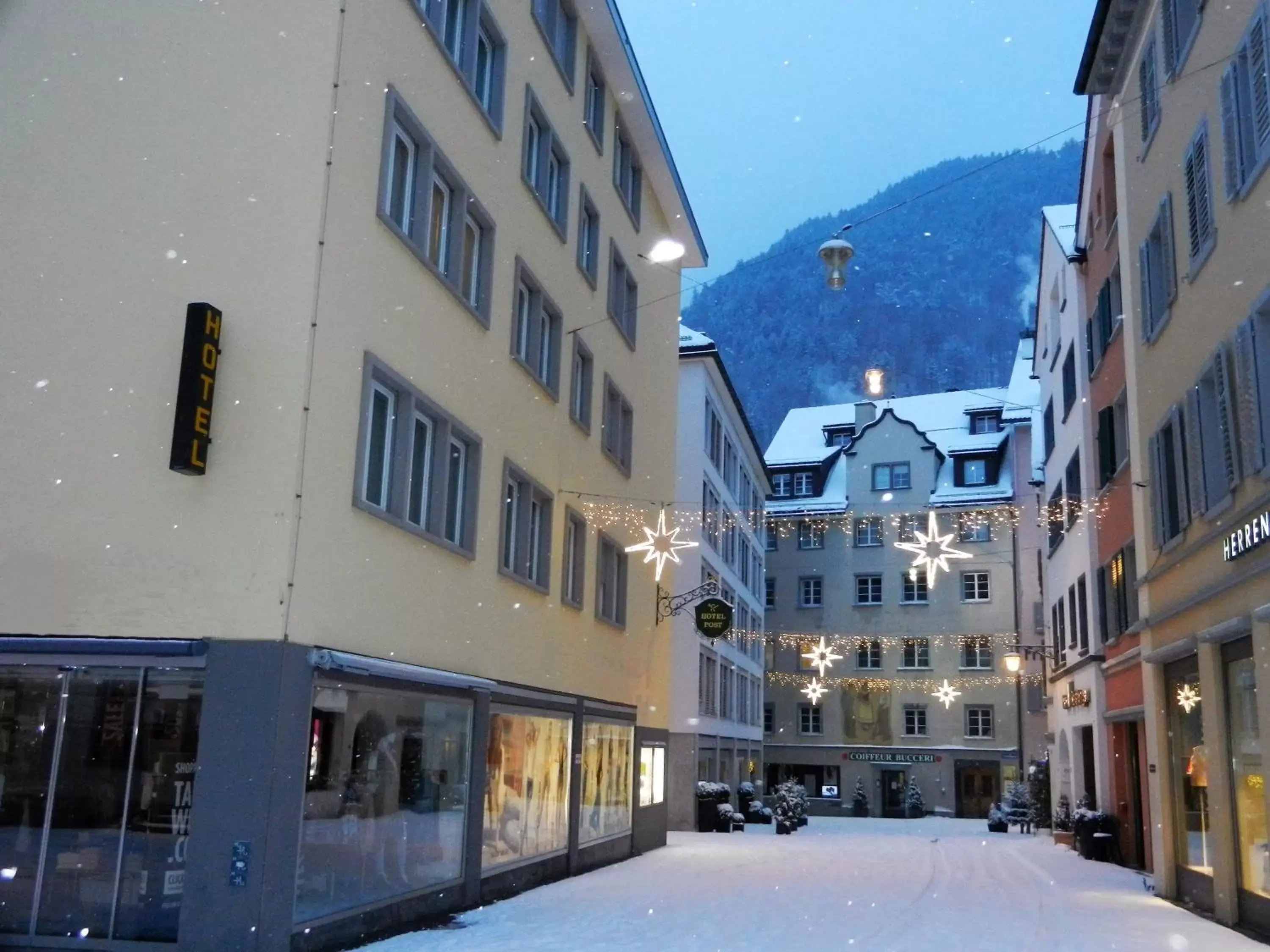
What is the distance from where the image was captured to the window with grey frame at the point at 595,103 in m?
22.3

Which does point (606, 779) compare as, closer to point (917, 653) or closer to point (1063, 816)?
point (1063, 816)

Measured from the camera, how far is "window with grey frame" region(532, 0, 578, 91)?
19.3m

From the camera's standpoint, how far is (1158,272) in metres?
18.6

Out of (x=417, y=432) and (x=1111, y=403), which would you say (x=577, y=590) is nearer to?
(x=417, y=432)

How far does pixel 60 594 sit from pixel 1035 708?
44.4m

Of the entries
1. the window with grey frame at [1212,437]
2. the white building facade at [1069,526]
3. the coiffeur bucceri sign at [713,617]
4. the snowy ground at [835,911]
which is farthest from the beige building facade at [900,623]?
the window with grey frame at [1212,437]

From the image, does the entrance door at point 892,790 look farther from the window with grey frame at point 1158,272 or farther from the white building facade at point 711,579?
the window with grey frame at point 1158,272

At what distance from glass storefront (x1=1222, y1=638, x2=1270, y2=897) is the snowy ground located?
2.69 feet

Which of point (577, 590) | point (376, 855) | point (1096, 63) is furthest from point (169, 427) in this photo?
point (1096, 63)

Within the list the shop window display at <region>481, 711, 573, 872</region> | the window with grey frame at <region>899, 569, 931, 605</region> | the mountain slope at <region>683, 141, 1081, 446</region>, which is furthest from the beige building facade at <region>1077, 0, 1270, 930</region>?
the mountain slope at <region>683, 141, 1081, 446</region>

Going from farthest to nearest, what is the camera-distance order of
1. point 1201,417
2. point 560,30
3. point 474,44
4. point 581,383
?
1. point 581,383
2. point 560,30
3. point 474,44
4. point 1201,417

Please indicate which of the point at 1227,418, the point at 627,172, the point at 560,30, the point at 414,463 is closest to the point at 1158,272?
the point at 1227,418

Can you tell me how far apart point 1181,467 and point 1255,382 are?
3.71 m

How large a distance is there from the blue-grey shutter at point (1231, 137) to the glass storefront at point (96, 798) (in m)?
12.1
